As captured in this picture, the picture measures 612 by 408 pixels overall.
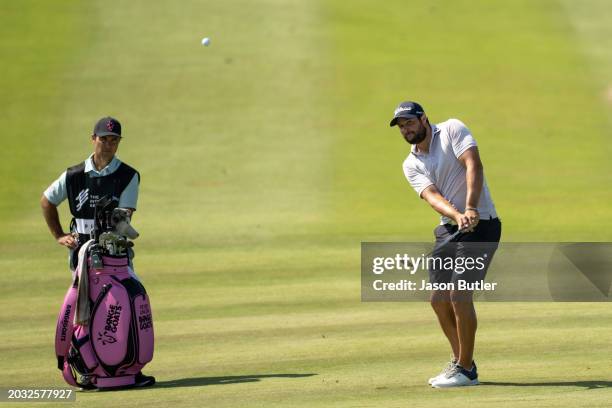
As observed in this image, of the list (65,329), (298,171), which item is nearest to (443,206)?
(65,329)

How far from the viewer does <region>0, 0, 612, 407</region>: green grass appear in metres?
9.90

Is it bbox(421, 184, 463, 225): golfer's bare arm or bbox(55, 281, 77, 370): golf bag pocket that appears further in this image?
bbox(55, 281, 77, 370): golf bag pocket

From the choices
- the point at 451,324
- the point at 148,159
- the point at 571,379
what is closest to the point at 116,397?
the point at 451,324

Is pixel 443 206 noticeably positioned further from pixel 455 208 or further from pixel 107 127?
pixel 107 127

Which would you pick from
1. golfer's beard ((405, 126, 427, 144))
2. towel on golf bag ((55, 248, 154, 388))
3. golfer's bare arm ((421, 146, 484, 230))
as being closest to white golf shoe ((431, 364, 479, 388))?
golfer's bare arm ((421, 146, 484, 230))

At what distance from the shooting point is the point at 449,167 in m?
9.11

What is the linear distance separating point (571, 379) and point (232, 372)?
2649 mm

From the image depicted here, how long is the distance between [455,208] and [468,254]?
37 cm

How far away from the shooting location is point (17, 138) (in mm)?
21109

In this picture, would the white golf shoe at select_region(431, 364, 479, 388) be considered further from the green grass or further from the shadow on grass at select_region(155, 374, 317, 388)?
the shadow on grass at select_region(155, 374, 317, 388)

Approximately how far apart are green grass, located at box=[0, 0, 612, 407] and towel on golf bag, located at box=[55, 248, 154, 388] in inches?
10.7

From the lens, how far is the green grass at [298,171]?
32.5 feet

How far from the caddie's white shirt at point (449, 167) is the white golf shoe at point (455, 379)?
1.08 meters

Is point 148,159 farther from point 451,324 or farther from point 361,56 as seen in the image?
point 451,324
